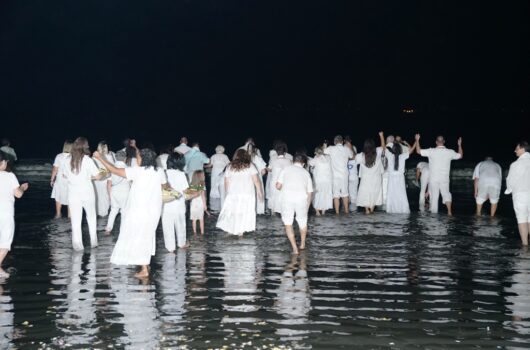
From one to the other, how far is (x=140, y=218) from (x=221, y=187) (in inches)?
334

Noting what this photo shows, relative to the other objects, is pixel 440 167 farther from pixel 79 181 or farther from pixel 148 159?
pixel 148 159

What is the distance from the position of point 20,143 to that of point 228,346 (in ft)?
267

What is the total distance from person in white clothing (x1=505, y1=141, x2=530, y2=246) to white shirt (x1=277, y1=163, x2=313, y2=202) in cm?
343

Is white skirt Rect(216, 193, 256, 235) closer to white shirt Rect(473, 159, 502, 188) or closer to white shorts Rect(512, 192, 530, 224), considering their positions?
white shorts Rect(512, 192, 530, 224)

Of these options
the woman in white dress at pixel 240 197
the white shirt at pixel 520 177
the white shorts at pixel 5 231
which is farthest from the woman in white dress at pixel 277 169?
the white shorts at pixel 5 231

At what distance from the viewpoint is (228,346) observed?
8047mm

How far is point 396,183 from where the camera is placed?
20.3 metres

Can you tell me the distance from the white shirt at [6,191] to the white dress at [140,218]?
5.12 ft

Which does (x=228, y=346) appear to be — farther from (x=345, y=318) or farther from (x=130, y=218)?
(x=130, y=218)

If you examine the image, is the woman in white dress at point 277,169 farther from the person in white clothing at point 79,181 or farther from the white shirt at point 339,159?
the person in white clothing at point 79,181

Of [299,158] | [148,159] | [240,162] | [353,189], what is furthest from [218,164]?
[148,159]

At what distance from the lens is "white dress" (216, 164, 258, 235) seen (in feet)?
51.8

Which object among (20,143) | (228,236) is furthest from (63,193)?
(20,143)

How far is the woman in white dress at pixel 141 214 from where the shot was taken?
11609 mm
